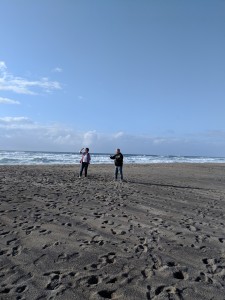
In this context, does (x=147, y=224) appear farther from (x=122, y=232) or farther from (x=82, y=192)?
(x=82, y=192)

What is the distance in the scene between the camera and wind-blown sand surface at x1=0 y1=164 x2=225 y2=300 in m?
5.21

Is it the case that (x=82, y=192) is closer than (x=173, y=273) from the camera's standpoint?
No

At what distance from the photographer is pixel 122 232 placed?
8219mm

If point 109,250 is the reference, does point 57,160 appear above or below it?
above

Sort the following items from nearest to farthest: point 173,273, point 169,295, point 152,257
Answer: point 169,295 < point 173,273 < point 152,257

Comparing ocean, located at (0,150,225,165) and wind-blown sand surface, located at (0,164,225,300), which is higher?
ocean, located at (0,150,225,165)

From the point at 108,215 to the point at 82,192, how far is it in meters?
4.61

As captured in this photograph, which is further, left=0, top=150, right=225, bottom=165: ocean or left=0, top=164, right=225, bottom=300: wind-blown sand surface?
left=0, top=150, right=225, bottom=165: ocean

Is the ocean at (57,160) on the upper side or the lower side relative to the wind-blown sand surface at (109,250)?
upper

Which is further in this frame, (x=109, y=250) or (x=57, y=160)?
(x=57, y=160)

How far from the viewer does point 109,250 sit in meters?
6.87

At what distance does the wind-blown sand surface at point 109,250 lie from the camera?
5215 mm

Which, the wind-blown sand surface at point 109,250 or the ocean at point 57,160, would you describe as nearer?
the wind-blown sand surface at point 109,250

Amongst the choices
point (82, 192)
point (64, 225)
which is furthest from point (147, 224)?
point (82, 192)
